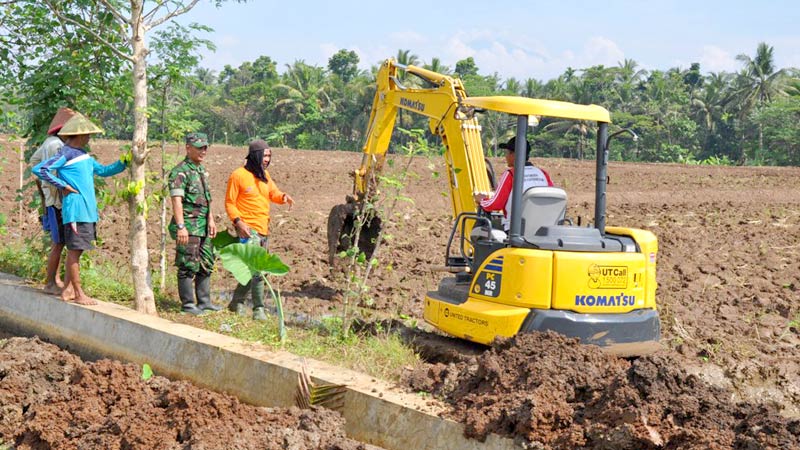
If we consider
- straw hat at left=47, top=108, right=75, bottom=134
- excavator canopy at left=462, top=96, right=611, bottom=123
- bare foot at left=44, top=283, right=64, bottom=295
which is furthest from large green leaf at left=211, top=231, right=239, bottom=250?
excavator canopy at left=462, top=96, right=611, bottom=123

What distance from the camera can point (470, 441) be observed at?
15.5 ft

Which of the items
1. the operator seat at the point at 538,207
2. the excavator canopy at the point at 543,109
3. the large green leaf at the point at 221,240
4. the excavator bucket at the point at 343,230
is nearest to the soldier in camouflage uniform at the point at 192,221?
the large green leaf at the point at 221,240

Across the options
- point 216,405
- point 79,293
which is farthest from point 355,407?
point 79,293

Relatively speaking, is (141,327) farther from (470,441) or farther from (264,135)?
(264,135)

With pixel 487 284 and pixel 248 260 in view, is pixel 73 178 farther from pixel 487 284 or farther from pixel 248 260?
pixel 487 284

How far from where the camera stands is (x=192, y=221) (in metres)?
7.77

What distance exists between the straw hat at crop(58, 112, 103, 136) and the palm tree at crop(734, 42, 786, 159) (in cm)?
5288

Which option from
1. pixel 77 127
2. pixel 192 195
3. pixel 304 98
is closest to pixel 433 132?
pixel 192 195

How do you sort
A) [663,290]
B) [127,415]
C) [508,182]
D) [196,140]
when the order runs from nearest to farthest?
1. [127,415]
2. [508,182]
3. [196,140]
4. [663,290]

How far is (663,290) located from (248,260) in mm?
5986

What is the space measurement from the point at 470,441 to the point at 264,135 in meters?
53.2

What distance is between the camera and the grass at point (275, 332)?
240 inches

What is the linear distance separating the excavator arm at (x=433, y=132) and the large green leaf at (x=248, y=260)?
911 millimetres

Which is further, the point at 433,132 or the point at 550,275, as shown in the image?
the point at 433,132
